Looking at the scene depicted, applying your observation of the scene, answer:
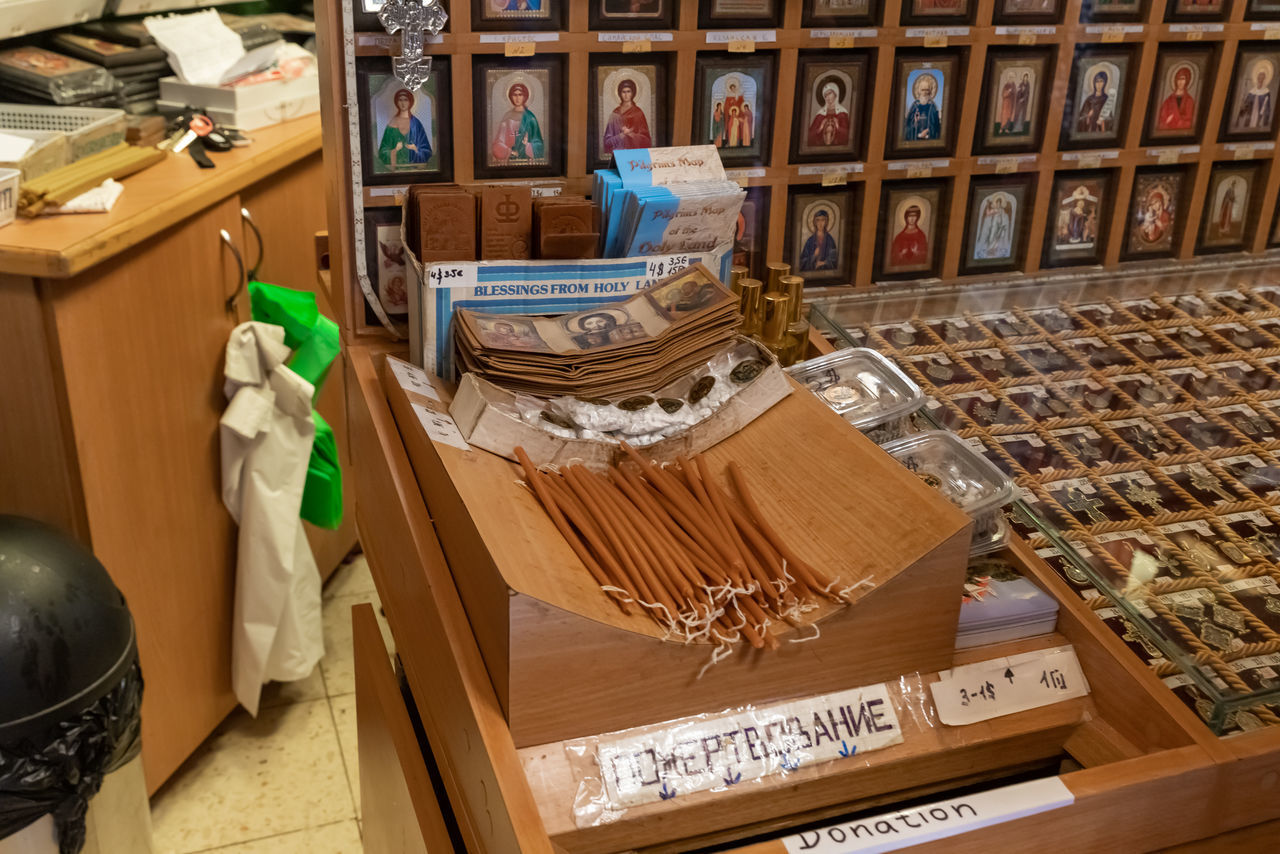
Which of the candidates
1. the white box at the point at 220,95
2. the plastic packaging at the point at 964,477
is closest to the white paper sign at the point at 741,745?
the plastic packaging at the point at 964,477

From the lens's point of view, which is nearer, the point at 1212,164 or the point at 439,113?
the point at 439,113

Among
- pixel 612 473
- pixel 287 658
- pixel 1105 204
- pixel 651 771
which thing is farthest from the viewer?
pixel 287 658

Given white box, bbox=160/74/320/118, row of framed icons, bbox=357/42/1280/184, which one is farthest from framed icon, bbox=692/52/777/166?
white box, bbox=160/74/320/118

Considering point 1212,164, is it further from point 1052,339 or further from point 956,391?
point 956,391

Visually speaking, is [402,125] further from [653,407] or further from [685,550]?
[685,550]

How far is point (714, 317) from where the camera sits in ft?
4.34

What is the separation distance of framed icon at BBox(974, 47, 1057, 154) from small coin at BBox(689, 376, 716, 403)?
633 mm

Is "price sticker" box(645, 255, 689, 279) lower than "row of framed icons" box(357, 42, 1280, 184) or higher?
lower

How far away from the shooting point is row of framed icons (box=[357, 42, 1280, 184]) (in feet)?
4.58

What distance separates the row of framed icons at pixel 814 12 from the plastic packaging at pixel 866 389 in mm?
464

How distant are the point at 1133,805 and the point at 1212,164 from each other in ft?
3.86

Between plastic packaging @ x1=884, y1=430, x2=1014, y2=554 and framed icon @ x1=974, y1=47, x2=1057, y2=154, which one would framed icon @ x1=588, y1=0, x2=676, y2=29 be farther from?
plastic packaging @ x1=884, y1=430, x2=1014, y2=554

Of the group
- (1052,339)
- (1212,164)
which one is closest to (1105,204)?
(1212,164)

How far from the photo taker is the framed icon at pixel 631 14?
141 centimetres
